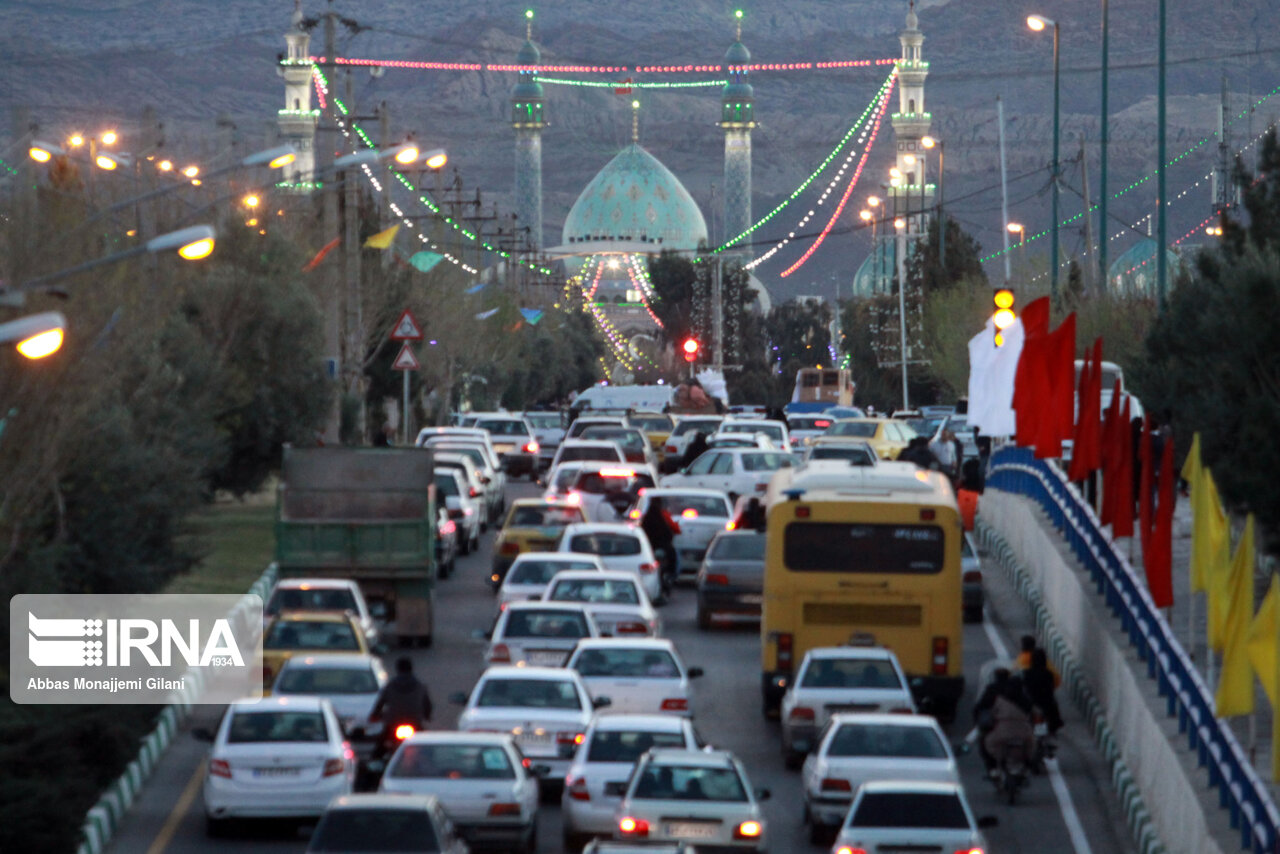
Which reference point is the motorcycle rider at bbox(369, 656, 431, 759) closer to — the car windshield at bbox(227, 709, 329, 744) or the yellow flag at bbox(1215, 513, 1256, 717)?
the car windshield at bbox(227, 709, 329, 744)

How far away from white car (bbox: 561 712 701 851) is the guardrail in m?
3.84

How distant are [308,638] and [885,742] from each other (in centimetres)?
686

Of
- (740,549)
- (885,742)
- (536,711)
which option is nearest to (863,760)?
(885,742)

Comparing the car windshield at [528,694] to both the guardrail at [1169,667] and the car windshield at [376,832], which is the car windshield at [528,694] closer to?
the car windshield at [376,832]

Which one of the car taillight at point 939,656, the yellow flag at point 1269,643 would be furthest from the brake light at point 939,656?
the yellow flag at point 1269,643

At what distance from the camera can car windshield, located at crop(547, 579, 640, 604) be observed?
964 inches

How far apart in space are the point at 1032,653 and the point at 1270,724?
2.59 meters

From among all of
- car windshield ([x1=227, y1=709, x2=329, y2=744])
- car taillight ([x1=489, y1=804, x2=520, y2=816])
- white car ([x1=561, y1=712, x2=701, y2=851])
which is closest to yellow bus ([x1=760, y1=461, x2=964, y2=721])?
white car ([x1=561, y1=712, x2=701, y2=851])

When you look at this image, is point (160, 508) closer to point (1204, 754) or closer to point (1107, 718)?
point (1107, 718)

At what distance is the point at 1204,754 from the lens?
15.8m

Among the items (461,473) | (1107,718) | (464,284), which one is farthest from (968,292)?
(1107,718)

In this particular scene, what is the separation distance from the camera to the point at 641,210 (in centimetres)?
19738

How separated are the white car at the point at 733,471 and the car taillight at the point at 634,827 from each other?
891 inches

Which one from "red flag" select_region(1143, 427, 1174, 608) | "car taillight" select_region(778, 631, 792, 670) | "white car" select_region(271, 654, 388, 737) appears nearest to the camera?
"red flag" select_region(1143, 427, 1174, 608)
